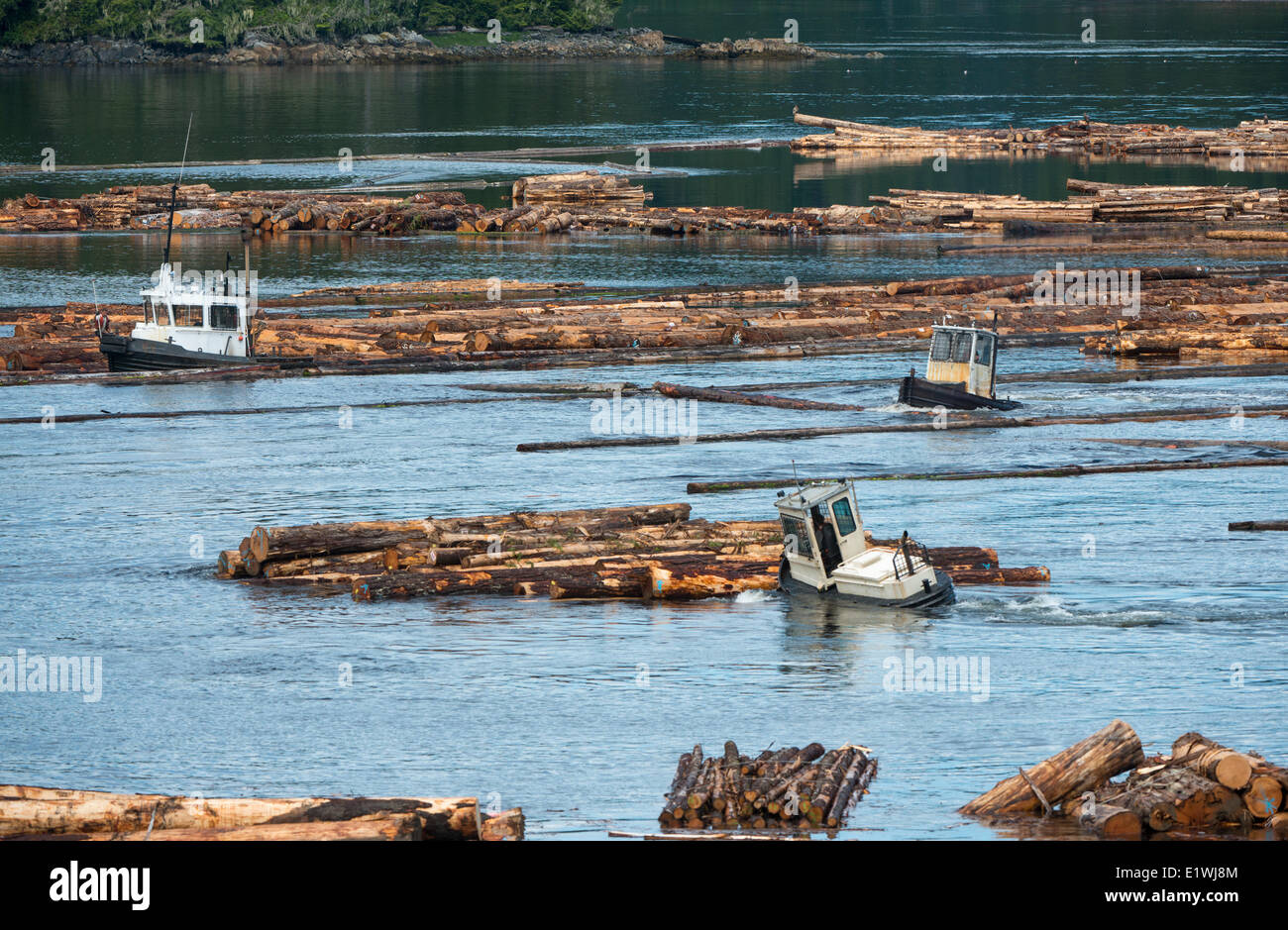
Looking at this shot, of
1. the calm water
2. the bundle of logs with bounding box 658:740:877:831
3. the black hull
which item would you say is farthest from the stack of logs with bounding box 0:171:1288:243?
the bundle of logs with bounding box 658:740:877:831

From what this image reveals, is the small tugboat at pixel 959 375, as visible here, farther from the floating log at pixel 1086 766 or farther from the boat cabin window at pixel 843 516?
the floating log at pixel 1086 766

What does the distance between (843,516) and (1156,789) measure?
14.0 metres

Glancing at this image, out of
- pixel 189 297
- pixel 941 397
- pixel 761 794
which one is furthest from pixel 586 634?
pixel 189 297

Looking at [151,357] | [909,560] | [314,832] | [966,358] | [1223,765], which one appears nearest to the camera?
[314,832]

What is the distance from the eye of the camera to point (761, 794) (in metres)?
19.1

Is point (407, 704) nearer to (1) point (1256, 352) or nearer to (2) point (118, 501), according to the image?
(2) point (118, 501)

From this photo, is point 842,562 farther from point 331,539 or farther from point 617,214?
point 617,214

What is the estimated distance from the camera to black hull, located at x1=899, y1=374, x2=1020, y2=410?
47125mm

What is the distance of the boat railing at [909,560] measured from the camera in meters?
30.7

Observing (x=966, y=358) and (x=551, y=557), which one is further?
(x=966, y=358)

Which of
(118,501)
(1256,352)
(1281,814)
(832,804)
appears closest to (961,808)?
(832,804)

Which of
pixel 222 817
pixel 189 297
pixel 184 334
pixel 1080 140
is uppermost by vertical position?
pixel 1080 140

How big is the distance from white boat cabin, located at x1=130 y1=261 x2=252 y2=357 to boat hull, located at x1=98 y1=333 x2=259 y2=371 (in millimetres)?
256

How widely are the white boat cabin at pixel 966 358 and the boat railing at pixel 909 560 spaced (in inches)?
645
